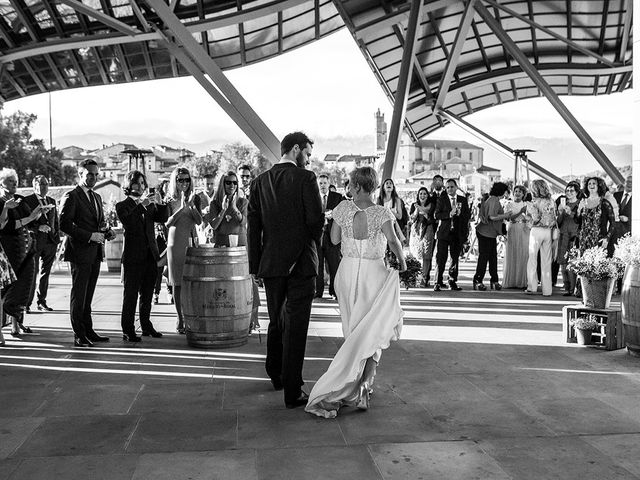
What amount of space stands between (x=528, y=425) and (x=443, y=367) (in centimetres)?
190

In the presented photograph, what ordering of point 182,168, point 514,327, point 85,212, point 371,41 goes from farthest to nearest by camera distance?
point 371,41 < point 514,327 < point 182,168 < point 85,212

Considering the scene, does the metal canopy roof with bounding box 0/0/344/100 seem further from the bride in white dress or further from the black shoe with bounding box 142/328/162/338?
the bride in white dress

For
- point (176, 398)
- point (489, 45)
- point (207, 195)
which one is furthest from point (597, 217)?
point (489, 45)

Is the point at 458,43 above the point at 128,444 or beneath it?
above

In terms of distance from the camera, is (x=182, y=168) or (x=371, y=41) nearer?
(x=182, y=168)

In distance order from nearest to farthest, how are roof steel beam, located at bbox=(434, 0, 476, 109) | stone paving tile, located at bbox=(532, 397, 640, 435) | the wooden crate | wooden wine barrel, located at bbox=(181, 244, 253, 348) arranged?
stone paving tile, located at bbox=(532, 397, 640, 435), wooden wine barrel, located at bbox=(181, 244, 253, 348), the wooden crate, roof steel beam, located at bbox=(434, 0, 476, 109)

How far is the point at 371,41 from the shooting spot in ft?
80.8

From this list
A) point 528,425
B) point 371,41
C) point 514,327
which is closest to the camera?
point 528,425

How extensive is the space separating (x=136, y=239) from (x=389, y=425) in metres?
4.13

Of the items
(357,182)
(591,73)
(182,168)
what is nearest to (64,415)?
(357,182)

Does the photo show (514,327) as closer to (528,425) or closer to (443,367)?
(443,367)

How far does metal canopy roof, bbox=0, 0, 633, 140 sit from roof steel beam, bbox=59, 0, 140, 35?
4 centimetres

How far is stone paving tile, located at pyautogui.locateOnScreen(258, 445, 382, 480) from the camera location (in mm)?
3957

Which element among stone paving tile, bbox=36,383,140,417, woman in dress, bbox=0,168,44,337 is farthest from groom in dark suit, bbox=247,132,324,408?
woman in dress, bbox=0,168,44,337
